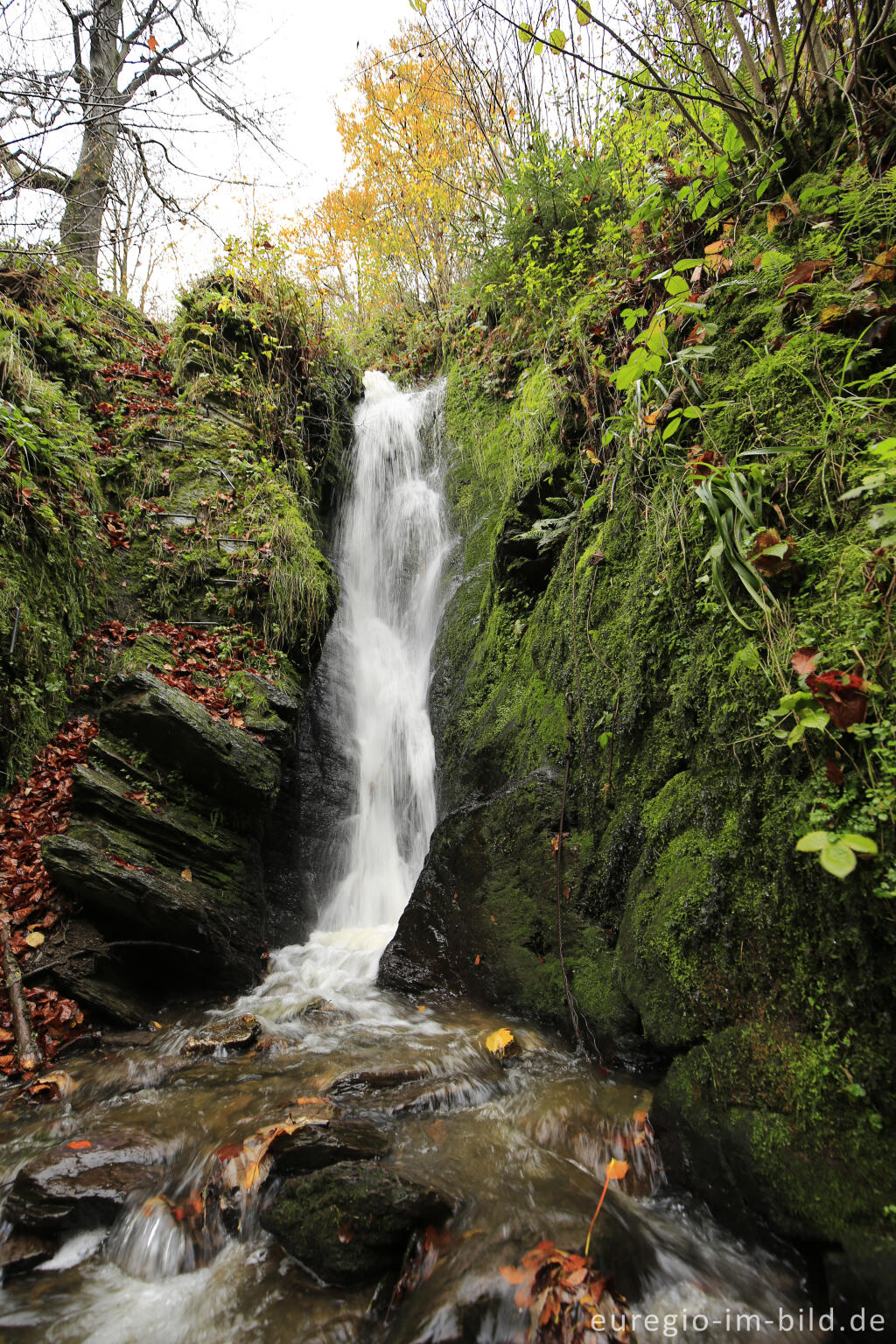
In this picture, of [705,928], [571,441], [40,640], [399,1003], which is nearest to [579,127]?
[571,441]

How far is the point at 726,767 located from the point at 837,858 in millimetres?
1073

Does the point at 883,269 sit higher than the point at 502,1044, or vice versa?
the point at 883,269

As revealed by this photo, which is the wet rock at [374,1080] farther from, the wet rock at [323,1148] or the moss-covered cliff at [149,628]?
the moss-covered cliff at [149,628]

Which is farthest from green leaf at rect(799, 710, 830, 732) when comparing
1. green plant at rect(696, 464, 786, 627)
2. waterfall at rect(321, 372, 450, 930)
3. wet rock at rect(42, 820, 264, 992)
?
waterfall at rect(321, 372, 450, 930)

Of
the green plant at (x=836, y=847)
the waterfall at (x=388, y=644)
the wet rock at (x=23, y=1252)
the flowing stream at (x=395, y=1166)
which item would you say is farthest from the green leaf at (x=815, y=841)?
the waterfall at (x=388, y=644)

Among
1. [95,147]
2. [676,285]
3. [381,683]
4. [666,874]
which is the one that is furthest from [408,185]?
[666,874]

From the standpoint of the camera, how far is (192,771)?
15.4 ft

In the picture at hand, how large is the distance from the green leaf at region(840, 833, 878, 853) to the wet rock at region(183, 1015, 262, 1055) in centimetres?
357

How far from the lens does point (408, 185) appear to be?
12.4 metres

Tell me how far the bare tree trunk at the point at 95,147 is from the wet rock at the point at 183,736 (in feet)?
10.6

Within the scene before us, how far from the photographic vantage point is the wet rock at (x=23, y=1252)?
2.18 m

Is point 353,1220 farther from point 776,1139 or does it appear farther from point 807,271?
point 807,271

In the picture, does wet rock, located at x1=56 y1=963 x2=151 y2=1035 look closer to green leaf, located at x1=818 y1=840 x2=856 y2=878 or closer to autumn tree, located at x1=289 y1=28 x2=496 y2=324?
green leaf, located at x1=818 y1=840 x2=856 y2=878

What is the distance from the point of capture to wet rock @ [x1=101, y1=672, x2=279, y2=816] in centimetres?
455
